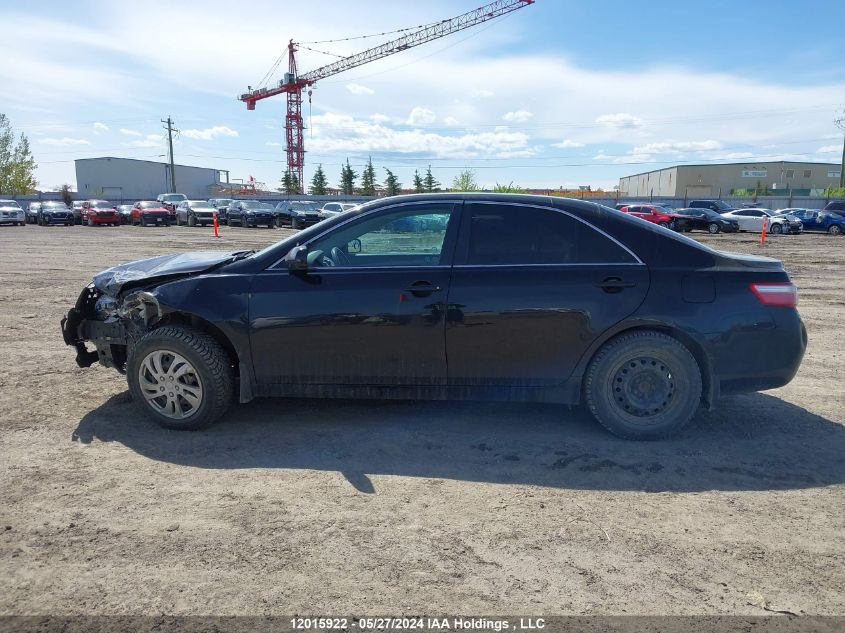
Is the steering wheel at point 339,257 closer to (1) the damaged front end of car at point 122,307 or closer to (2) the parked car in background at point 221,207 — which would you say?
(1) the damaged front end of car at point 122,307

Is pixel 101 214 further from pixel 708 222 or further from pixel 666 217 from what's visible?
pixel 708 222

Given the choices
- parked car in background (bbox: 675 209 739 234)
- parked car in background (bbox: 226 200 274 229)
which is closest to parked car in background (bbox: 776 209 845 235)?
parked car in background (bbox: 675 209 739 234)

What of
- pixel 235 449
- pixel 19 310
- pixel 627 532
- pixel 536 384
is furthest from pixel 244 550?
pixel 19 310

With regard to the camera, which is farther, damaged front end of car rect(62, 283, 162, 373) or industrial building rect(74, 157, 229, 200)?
industrial building rect(74, 157, 229, 200)

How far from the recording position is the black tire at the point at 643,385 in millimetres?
4117

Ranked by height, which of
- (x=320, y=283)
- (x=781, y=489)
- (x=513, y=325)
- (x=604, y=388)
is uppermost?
(x=320, y=283)

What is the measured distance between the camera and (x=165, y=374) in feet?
14.5

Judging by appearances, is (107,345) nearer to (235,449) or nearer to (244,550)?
(235,449)

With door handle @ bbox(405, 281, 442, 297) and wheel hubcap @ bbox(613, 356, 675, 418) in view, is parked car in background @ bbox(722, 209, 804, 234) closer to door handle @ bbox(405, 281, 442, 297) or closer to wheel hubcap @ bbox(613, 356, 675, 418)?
wheel hubcap @ bbox(613, 356, 675, 418)

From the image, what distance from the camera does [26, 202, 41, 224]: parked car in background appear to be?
41.8m

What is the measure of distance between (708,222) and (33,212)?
146 ft

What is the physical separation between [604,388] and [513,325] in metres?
0.78

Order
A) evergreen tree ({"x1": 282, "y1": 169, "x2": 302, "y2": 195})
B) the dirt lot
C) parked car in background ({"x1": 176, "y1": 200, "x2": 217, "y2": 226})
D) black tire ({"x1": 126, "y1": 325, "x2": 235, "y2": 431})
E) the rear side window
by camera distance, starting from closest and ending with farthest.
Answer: the dirt lot → the rear side window → black tire ({"x1": 126, "y1": 325, "x2": 235, "y2": 431}) → parked car in background ({"x1": 176, "y1": 200, "x2": 217, "y2": 226}) → evergreen tree ({"x1": 282, "y1": 169, "x2": 302, "y2": 195})

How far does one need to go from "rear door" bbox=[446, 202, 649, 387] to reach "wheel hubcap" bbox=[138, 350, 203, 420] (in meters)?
1.90
